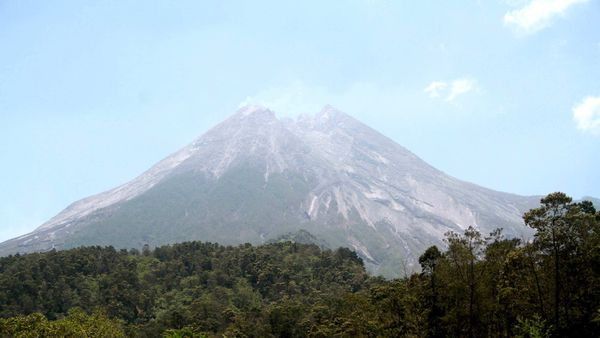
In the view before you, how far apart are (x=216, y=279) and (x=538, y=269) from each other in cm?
4943

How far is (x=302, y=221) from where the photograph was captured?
190375mm

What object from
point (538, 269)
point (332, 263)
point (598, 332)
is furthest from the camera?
point (332, 263)

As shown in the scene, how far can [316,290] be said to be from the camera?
66.5 m

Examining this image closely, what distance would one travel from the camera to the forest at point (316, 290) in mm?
26859

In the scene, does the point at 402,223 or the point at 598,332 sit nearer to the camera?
the point at 598,332

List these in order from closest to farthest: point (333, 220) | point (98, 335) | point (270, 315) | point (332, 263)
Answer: point (98, 335), point (270, 315), point (332, 263), point (333, 220)

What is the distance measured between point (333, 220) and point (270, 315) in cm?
14114

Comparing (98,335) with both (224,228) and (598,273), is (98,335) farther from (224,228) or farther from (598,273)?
(224,228)

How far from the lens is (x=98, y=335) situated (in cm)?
3841

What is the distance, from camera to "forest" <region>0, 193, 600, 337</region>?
26.9m

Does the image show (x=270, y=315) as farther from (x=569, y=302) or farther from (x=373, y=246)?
(x=373, y=246)

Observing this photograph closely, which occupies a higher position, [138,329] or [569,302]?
[569,302]

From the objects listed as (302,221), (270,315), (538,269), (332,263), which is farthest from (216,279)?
(302,221)

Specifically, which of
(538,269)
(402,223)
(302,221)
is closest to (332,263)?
(538,269)
